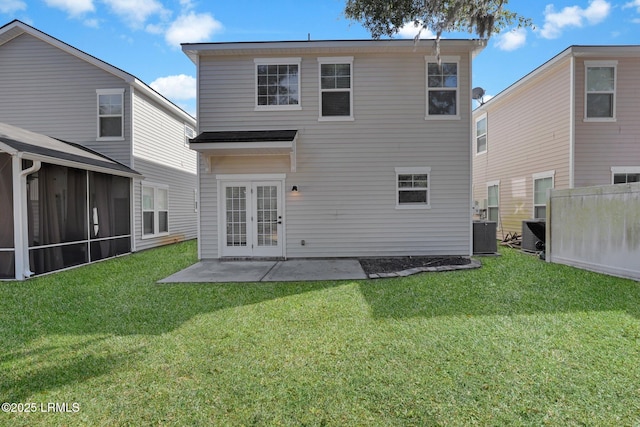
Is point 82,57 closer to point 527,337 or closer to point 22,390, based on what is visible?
point 22,390

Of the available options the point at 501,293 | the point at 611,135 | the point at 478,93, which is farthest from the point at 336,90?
the point at 478,93

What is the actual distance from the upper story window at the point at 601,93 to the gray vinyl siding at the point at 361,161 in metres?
3.94

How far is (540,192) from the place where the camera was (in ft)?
35.7

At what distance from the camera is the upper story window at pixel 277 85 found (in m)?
8.71

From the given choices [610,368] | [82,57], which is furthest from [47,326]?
[82,57]

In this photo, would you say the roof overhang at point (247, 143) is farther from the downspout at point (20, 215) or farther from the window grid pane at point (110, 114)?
the window grid pane at point (110, 114)

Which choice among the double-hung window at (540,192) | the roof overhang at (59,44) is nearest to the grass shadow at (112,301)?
the roof overhang at (59,44)

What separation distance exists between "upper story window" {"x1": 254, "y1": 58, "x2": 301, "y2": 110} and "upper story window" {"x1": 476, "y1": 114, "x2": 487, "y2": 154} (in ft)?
32.2

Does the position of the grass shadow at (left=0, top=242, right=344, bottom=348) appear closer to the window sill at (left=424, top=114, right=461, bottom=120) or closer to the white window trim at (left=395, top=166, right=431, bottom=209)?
the white window trim at (left=395, top=166, right=431, bottom=209)

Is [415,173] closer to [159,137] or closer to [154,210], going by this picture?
[154,210]

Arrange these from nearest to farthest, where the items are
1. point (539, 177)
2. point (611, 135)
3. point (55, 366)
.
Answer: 1. point (55, 366)
2. point (611, 135)
3. point (539, 177)

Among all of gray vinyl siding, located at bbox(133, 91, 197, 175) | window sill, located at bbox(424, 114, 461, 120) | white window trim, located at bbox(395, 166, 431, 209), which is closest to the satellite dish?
window sill, located at bbox(424, 114, 461, 120)

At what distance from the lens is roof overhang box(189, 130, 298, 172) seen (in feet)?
25.6

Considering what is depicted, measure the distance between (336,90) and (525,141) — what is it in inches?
294
